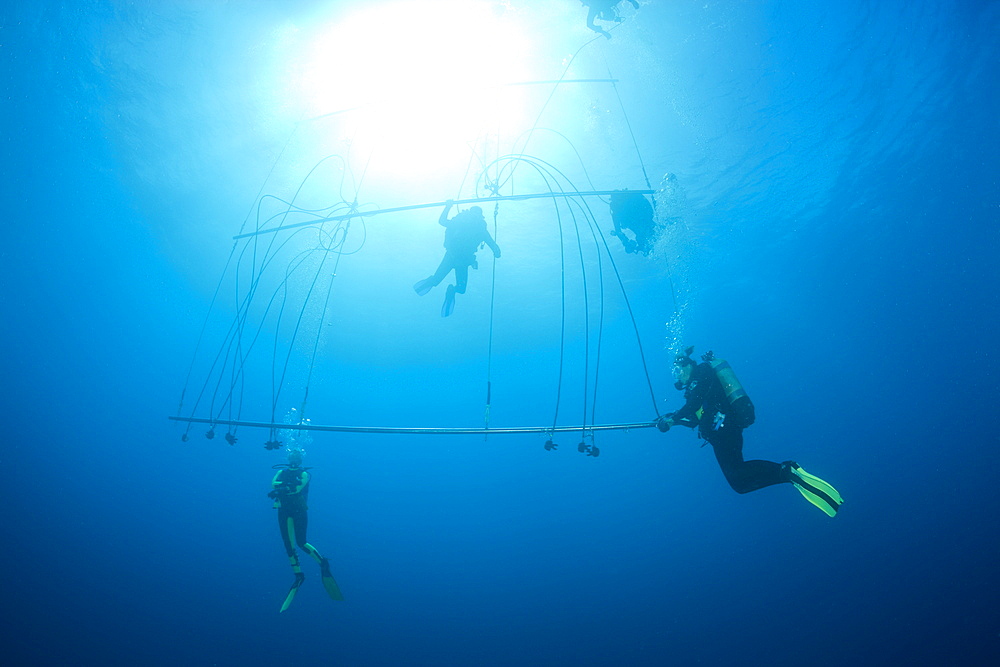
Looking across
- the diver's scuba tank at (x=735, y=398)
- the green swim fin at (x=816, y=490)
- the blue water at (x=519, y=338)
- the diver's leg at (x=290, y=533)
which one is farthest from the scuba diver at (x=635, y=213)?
the diver's leg at (x=290, y=533)

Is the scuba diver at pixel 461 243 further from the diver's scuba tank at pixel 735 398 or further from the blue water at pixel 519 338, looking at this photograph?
the diver's scuba tank at pixel 735 398

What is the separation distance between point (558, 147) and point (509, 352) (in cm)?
2697

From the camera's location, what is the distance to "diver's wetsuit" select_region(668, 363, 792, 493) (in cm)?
540

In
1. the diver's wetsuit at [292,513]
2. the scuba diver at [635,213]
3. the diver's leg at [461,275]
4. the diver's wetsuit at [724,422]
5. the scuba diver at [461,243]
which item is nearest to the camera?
the diver's wetsuit at [724,422]

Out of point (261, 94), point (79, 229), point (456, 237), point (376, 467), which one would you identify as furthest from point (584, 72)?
point (376, 467)

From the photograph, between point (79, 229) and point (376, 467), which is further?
point (376, 467)

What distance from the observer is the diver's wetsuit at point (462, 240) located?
688 centimetres

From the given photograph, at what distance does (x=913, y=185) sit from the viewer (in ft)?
64.3

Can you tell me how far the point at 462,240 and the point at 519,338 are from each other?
2894 centimetres

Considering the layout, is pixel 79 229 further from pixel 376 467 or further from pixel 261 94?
pixel 376 467

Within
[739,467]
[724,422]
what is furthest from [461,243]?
[739,467]

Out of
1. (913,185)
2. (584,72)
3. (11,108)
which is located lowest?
(584,72)

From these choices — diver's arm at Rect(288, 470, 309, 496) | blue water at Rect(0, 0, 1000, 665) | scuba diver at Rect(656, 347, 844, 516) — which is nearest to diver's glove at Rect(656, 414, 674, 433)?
scuba diver at Rect(656, 347, 844, 516)

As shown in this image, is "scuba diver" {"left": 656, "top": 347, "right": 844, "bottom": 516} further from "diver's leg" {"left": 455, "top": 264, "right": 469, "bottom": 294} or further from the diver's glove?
"diver's leg" {"left": 455, "top": 264, "right": 469, "bottom": 294}
